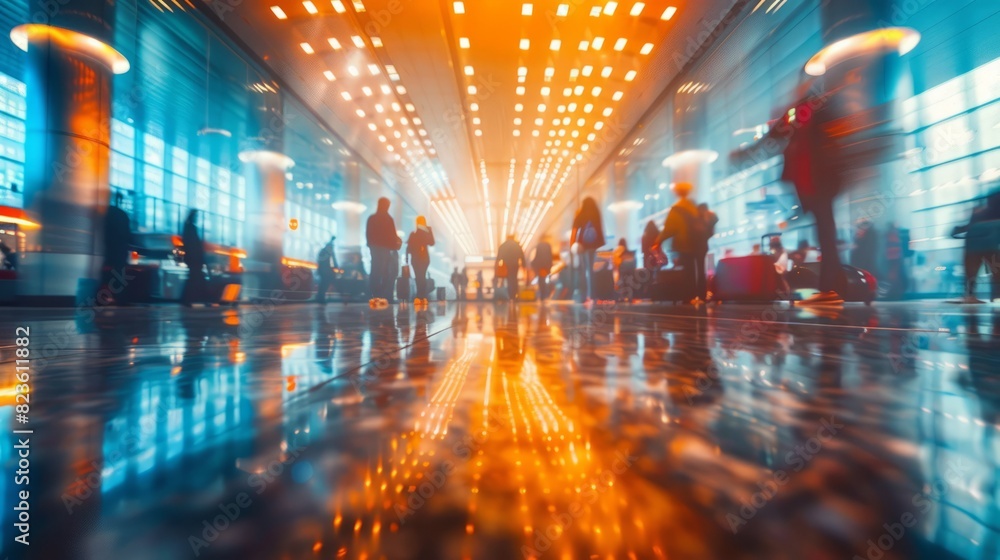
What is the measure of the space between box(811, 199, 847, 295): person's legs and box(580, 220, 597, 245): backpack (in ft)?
10.0

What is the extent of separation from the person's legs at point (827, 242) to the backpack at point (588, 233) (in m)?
3.06

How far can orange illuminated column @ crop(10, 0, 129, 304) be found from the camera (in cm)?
504

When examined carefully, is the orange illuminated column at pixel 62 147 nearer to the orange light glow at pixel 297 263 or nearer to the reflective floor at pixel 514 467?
the orange light glow at pixel 297 263

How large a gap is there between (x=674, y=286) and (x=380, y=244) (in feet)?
15.4

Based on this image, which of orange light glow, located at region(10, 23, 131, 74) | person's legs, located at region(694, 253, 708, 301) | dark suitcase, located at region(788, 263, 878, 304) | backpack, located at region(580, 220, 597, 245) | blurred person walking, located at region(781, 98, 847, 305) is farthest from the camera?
backpack, located at region(580, 220, 597, 245)

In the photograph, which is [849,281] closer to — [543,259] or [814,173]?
[814,173]

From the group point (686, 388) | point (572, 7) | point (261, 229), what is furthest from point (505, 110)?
point (686, 388)

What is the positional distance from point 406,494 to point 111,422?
1.28ft

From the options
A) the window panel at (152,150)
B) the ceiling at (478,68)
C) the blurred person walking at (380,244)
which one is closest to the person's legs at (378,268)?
the blurred person walking at (380,244)

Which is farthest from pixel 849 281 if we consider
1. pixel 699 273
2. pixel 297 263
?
pixel 297 263

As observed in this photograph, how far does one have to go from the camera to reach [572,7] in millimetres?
5969

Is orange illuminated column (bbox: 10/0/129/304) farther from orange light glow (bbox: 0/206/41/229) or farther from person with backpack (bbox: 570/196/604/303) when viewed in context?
person with backpack (bbox: 570/196/604/303)

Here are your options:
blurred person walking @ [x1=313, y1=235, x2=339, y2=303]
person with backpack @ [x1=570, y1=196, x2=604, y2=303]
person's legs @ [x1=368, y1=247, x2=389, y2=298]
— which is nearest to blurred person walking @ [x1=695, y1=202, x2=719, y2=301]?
person with backpack @ [x1=570, y1=196, x2=604, y2=303]

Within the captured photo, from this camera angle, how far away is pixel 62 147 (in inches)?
205
